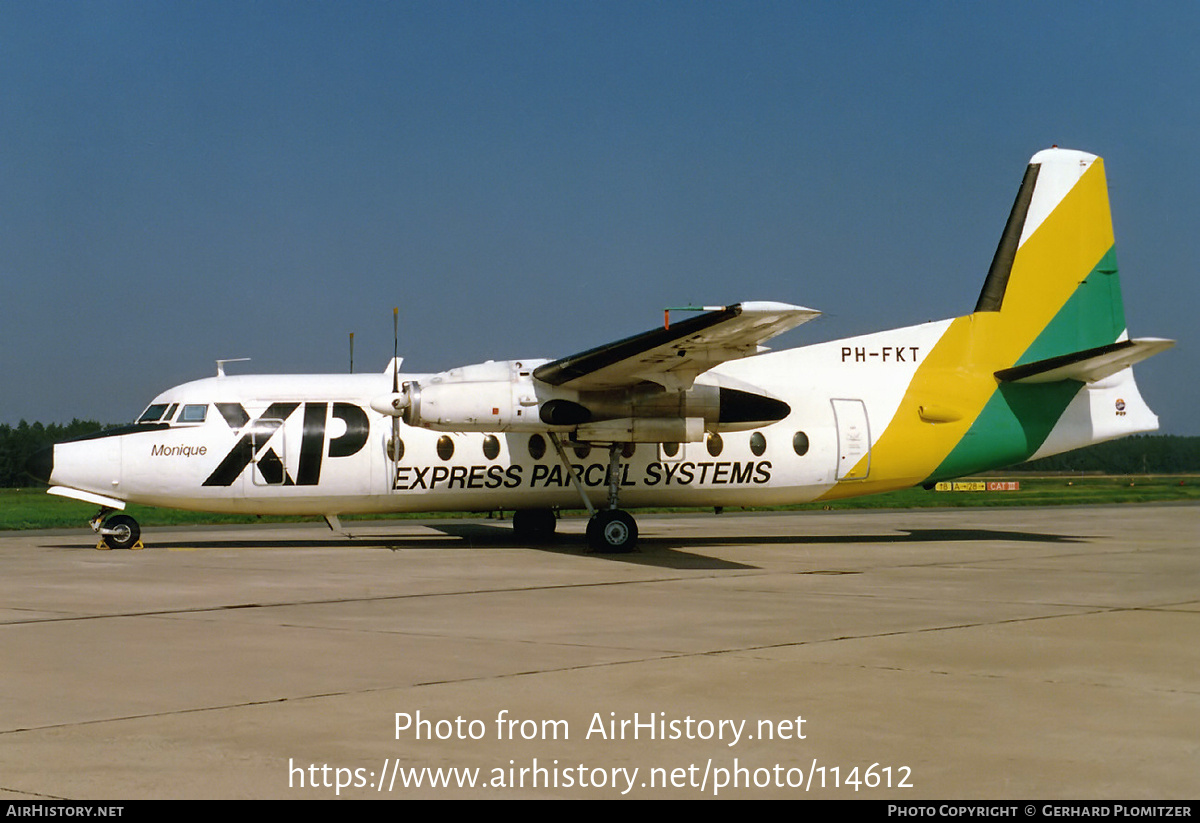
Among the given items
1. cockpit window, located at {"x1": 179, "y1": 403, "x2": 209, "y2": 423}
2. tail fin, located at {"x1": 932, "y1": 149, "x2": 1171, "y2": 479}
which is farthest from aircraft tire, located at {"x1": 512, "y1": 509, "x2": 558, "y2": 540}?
tail fin, located at {"x1": 932, "y1": 149, "x2": 1171, "y2": 479}

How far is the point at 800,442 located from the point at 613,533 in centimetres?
366

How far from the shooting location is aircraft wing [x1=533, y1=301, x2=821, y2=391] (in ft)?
46.3

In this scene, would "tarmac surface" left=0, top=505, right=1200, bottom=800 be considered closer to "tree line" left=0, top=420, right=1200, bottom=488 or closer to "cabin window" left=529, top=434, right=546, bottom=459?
"cabin window" left=529, top=434, right=546, bottom=459

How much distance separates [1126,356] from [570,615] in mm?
11775

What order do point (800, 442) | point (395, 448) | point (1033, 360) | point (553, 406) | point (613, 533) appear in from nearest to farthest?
point (553, 406), point (613, 533), point (395, 448), point (800, 442), point (1033, 360)

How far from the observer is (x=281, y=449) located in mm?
17781

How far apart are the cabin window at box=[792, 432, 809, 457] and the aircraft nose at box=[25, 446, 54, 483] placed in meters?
11.6

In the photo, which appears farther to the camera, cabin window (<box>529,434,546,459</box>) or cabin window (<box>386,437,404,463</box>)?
cabin window (<box>529,434,546,459</box>)

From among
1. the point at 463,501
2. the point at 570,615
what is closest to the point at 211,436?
the point at 463,501

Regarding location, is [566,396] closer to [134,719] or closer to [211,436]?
[211,436]

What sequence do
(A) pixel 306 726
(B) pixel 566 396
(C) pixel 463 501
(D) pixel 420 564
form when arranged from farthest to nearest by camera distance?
(C) pixel 463 501 → (B) pixel 566 396 → (D) pixel 420 564 → (A) pixel 306 726

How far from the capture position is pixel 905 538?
69.4ft

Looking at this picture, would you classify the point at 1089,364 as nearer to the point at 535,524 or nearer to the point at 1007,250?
the point at 1007,250

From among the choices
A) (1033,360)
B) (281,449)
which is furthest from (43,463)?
(1033,360)
